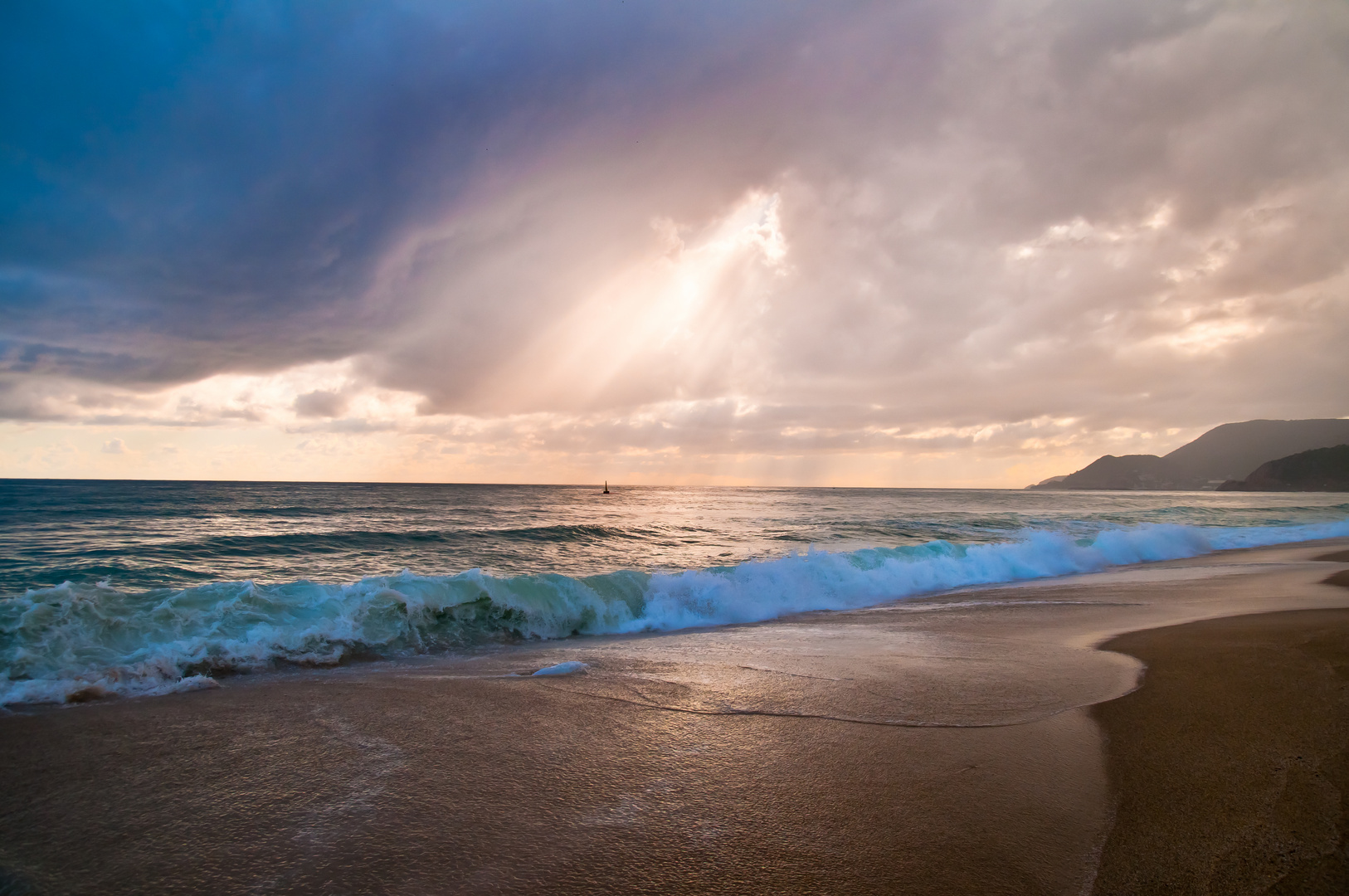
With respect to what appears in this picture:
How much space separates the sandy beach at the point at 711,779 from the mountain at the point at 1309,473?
15461cm

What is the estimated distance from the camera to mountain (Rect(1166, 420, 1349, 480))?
477ft

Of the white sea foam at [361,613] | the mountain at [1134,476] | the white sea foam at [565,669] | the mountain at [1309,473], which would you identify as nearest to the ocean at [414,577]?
the white sea foam at [361,613]

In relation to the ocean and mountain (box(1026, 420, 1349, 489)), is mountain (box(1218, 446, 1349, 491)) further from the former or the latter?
the ocean

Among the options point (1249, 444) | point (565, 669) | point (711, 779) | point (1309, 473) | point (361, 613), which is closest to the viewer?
point (711, 779)

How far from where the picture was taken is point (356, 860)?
9.43ft

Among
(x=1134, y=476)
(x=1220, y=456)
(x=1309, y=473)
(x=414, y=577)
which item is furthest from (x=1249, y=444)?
(x=414, y=577)

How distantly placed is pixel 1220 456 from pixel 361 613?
206324mm

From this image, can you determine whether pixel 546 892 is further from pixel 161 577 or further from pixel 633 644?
pixel 161 577

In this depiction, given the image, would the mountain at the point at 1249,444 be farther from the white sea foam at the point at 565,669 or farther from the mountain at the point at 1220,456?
the white sea foam at the point at 565,669

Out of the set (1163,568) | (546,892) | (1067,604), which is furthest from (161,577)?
(1163,568)

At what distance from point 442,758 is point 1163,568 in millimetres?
20245

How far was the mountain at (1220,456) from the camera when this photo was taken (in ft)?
478

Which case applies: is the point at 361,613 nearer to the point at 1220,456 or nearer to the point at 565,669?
the point at 565,669

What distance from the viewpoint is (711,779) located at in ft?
12.2
